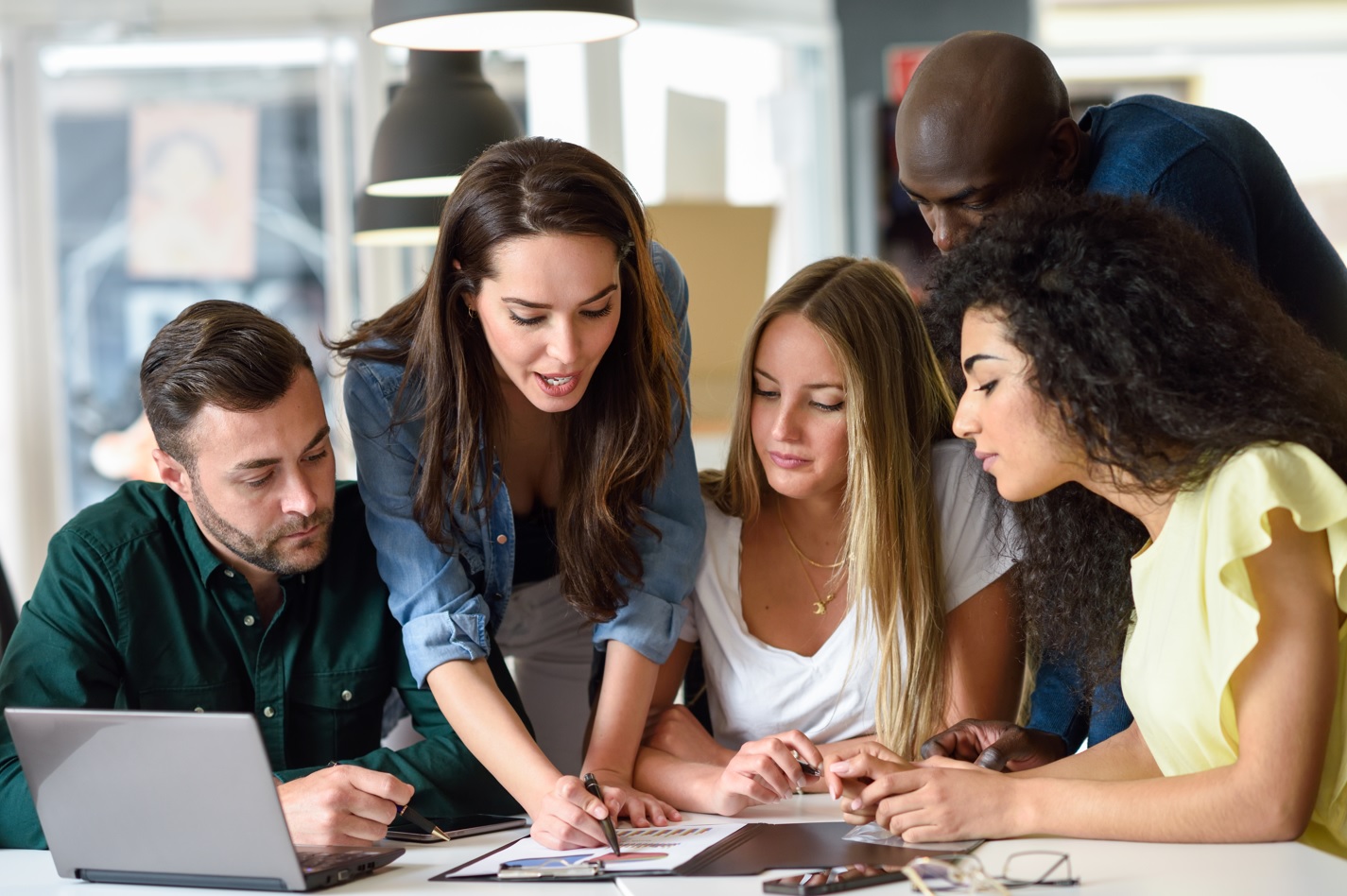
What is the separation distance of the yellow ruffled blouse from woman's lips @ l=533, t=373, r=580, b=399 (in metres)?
0.67

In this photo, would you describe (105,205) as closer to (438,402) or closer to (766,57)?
(766,57)

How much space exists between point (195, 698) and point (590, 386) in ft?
2.10

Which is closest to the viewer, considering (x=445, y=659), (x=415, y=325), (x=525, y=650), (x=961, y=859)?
(x=961, y=859)

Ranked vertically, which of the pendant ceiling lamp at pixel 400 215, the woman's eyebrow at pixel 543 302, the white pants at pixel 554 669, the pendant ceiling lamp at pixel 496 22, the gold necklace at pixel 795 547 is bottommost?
the white pants at pixel 554 669

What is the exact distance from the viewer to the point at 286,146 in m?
4.95

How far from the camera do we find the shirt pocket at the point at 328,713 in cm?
182

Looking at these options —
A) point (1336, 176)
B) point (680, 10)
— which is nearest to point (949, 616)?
point (680, 10)

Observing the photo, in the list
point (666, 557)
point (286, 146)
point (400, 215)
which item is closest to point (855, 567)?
point (666, 557)

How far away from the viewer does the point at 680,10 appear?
4738 mm

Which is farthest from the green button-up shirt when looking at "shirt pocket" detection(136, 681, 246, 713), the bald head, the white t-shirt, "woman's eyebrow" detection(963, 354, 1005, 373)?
the bald head

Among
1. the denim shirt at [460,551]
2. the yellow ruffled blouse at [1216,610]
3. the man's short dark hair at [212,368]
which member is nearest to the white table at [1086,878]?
the yellow ruffled blouse at [1216,610]

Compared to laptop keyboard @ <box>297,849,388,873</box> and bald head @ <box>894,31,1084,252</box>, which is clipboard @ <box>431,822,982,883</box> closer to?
laptop keyboard @ <box>297,849,388,873</box>

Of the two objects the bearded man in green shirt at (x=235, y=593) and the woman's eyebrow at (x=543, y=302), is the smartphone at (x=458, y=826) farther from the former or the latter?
the woman's eyebrow at (x=543, y=302)

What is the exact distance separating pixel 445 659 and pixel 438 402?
0.32 m
